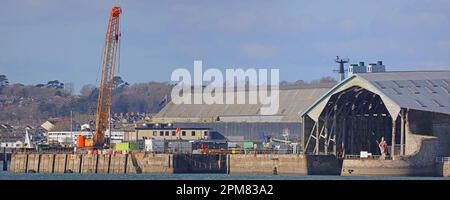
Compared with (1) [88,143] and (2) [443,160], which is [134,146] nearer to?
(1) [88,143]

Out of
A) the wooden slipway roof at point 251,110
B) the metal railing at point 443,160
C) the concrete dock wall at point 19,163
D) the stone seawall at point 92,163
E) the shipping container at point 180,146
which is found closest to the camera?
the metal railing at point 443,160

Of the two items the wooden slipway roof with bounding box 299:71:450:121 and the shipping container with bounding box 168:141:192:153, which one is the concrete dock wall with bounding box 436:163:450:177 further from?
the shipping container with bounding box 168:141:192:153

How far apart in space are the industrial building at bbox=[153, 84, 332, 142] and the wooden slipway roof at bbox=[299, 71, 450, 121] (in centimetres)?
3564

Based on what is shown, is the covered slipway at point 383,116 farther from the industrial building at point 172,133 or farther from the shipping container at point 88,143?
the industrial building at point 172,133

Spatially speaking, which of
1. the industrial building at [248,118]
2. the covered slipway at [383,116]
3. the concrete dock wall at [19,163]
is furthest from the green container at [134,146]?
the covered slipway at [383,116]

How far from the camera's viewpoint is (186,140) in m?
139

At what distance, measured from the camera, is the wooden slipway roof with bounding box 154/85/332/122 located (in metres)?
152

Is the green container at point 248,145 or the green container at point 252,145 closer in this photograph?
the green container at point 248,145

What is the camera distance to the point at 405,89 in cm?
10350

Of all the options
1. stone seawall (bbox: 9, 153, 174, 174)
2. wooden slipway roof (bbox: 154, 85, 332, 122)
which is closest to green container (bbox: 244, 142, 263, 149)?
wooden slipway roof (bbox: 154, 85, 332, 122)

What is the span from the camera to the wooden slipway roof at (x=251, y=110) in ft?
497

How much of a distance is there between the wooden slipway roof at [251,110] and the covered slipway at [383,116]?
1402 inches
